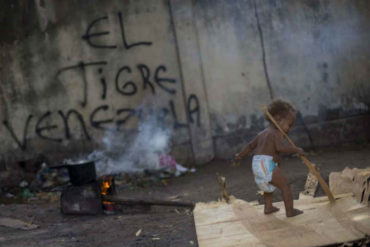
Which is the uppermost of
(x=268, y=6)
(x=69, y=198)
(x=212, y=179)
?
(x=268, y=6)

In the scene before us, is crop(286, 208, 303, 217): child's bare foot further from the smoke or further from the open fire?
the smoke

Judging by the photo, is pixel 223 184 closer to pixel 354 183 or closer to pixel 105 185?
pixel 354 183

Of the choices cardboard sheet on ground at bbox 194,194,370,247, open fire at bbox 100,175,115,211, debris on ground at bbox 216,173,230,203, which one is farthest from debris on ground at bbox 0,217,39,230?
debris on ground at bbox 216,173,230,203

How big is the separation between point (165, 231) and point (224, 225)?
884 millimetres

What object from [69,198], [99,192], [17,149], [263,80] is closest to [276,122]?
[99,192]

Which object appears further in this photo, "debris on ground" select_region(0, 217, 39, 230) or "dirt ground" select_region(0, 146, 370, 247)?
"debris on ground" select_region(0, 217, 39, 230)

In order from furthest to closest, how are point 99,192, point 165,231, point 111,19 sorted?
point 111,19 < point 99,192 < point 165,231

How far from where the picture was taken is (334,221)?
12.7 feet

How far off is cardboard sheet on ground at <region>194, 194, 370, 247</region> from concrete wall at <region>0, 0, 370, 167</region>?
3.95 metres

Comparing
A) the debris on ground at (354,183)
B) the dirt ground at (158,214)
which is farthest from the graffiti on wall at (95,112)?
the debris on ground at (354,183)

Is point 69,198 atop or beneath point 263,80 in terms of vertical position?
beneath

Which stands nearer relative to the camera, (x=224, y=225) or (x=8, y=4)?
(x=224, y=225)

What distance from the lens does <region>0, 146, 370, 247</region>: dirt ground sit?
471 centimetres

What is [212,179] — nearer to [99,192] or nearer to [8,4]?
[99,192]
